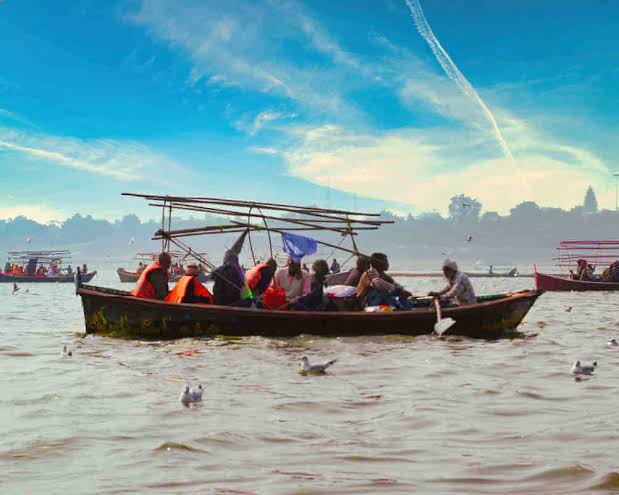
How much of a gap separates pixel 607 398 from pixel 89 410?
17.9 feet

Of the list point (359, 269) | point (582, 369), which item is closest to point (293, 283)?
point (359, 269)

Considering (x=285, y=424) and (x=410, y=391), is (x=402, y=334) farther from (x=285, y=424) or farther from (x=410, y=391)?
(x=285, y=424)

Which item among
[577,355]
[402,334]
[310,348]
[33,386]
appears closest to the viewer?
[33,386]

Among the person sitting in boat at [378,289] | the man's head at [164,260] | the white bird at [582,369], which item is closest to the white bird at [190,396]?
the white bird at [582,369]

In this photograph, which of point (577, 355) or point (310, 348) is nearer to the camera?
point (577, 355)

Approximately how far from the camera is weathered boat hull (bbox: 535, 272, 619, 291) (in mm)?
35438

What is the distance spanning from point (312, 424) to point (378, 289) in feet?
25.7

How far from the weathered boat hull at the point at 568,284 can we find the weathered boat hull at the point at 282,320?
2508 cm

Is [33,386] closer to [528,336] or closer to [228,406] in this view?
[228,406]

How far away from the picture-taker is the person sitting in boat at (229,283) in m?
13.5

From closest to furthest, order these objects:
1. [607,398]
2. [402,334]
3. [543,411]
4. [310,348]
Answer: [543,411] → [607,398] → [310,348] → [402,334]

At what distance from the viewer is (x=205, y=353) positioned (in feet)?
35.8

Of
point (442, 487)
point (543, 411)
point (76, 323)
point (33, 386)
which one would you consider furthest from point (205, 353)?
point (76, 323)

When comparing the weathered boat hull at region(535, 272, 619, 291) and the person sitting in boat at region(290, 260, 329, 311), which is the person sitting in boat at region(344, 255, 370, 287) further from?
the weathered boat hull at region(535, 272, 619, 291)
